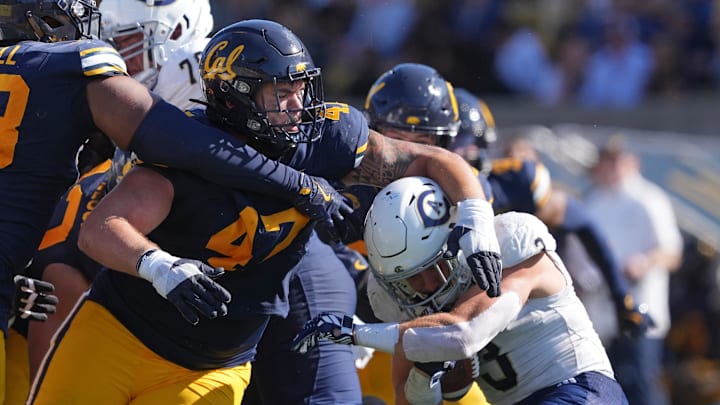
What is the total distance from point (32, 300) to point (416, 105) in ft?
6.25

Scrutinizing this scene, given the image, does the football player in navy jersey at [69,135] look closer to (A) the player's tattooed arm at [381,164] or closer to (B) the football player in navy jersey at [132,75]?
(A) the player's tattooed arm at [381,164]

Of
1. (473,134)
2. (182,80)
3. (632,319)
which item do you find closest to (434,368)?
(182,80)

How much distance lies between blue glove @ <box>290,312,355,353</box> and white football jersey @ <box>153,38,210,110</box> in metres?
1.27

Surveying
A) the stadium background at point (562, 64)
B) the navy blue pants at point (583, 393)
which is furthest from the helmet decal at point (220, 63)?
the stadium background at point (562, 64)

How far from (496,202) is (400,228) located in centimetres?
214

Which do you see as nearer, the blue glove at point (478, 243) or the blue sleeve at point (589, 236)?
the blue glove at point (478, 243)

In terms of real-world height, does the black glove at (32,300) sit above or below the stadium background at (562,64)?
above

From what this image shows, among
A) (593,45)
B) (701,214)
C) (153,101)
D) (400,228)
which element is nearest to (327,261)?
(400,228)

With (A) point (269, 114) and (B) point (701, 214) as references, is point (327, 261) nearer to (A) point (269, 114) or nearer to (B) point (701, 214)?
(A) point (269, 114)

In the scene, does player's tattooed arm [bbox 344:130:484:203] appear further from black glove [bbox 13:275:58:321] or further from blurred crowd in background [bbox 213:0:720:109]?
blurred crowd in background [bbox 213:0:720:109]

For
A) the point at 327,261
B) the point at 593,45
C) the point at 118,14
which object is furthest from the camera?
the point at 593,45

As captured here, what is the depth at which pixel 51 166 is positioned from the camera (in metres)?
3.84

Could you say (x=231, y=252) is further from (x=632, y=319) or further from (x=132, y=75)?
(x=632, y=319)

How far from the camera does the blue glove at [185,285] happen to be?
348cm
